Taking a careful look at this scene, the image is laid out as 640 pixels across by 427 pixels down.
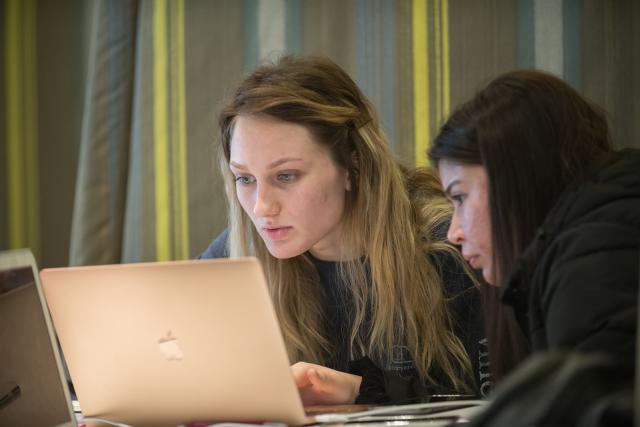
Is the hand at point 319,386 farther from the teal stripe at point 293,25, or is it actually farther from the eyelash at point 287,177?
the teal stripe at point 293,25

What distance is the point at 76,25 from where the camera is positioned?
8.07 feet

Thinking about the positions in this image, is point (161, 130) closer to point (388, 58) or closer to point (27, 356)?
point (388, 58)

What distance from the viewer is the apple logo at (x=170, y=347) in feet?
3.91

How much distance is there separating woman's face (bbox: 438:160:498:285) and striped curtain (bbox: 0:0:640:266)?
105 centimetres

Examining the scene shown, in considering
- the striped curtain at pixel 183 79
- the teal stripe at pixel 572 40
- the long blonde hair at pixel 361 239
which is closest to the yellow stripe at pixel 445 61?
the striped curtain at pixel 183 79

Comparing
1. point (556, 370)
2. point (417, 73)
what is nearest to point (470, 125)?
point (556, 370)

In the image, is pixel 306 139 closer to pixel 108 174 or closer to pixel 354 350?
pixel 354 350

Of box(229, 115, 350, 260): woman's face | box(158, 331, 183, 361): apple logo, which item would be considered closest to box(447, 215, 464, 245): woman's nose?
box(158, 331, 183, 361): apple logo

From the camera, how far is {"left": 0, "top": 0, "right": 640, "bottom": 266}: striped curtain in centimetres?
225

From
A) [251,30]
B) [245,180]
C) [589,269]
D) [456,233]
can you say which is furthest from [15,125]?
[589,269]

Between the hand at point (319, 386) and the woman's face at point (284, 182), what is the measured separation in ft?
1.15

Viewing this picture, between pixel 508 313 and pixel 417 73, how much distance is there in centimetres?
114

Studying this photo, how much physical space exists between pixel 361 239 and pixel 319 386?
469 millimetres

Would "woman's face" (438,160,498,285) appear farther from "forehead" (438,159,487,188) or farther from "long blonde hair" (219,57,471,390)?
"long blonde hair" (219,57,471,390)
